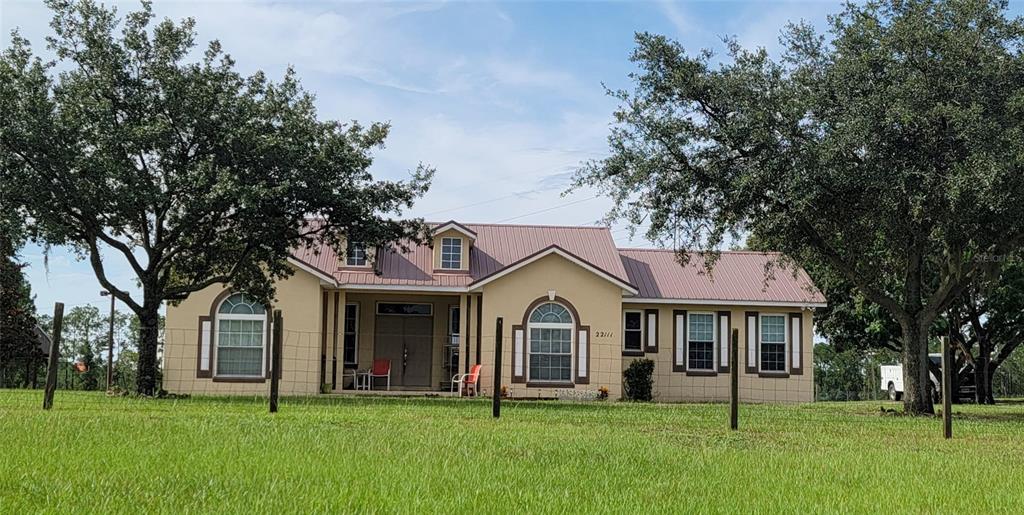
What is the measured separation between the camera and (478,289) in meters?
28.1

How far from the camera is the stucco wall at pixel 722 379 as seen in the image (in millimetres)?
29688

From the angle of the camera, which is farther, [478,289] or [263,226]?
[478,289]

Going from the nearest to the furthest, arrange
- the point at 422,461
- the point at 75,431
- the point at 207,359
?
the point at 422,461 < the point at 75,431 < the point at 207,359

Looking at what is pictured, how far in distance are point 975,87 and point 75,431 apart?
15.9 metres

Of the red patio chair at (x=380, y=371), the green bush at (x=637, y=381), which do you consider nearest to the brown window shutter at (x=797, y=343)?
the green bush at (x=637, y=381)

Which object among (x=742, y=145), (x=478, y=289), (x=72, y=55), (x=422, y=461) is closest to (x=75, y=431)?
(x=422, y=461)

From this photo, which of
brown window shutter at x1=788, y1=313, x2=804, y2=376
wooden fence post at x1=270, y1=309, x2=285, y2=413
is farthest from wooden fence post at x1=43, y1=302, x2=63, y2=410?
brown window shutter at x1=788, y1=313, x2=804, y2=376

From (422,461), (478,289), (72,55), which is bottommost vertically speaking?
(422,461)

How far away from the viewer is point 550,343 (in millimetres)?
28109

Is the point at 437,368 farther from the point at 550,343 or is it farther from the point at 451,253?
the point at 550,343

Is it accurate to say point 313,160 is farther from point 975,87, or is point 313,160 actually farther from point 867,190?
point 975,87

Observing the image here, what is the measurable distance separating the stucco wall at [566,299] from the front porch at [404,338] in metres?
1.65

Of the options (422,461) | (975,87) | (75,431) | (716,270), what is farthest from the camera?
(716,270)

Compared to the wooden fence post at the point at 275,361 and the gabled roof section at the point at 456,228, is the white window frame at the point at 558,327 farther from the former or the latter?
the wooden fence post at the point at 275,361
